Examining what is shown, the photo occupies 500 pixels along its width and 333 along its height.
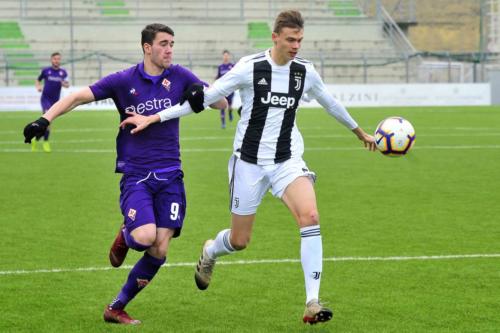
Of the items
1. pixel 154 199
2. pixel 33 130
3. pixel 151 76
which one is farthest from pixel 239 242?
pixel 33 130

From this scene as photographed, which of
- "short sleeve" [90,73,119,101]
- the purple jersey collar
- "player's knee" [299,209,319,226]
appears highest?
the purple jersey collar

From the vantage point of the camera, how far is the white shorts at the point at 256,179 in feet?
22.7

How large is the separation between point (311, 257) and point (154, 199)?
1.17m

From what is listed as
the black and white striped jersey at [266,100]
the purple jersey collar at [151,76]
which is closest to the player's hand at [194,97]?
the black and white striped jersey at [266,100]

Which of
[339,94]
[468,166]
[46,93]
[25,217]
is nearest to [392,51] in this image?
[339,94]

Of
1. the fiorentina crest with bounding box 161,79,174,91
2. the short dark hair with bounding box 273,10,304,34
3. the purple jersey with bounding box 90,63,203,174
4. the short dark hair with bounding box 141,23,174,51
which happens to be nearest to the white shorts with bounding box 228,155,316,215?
the purple jersey with bounding box 90,63,203,174

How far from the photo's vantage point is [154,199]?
6789mm

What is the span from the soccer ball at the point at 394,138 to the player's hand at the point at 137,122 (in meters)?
1.87

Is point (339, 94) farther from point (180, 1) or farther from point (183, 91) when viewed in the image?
point (183, 91)

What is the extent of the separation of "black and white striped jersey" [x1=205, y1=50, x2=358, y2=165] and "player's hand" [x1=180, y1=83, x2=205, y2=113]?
14 cm

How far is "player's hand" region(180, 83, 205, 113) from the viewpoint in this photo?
6.72 m

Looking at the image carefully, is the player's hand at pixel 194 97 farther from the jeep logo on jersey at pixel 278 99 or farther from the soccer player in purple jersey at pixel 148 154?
the jeep logo on jersey at pixel 278 99

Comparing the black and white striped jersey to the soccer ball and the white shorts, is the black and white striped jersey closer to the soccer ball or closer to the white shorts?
the white shorts

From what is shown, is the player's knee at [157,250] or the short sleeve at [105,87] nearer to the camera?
the player's knee at [157,250]
